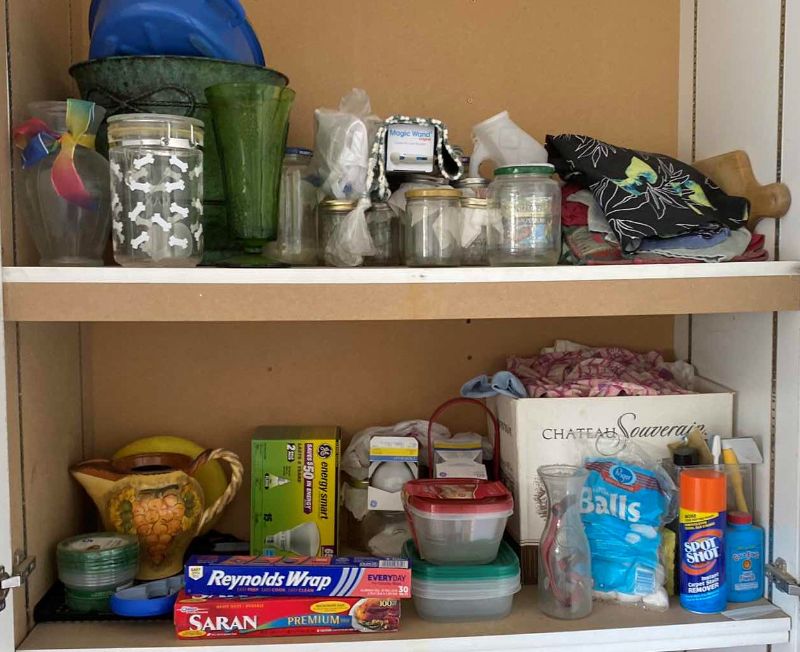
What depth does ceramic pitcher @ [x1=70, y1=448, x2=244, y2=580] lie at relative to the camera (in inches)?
49.4

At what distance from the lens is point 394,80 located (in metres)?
1.46

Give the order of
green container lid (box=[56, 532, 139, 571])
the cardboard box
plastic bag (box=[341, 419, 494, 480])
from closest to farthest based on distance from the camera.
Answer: green container lid (box=[56, 532, 139, 571]), the cardboard box, plastic bag (box=[341, 419, 494, 480])

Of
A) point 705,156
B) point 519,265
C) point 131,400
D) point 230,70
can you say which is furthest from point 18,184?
point 705,156

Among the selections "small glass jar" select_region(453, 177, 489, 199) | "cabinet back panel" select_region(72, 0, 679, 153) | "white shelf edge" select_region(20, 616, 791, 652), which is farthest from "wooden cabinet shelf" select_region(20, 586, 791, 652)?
"cabinet back panel" select_region(72, 0, 679, 153)

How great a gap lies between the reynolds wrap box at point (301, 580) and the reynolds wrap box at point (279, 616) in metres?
0.01

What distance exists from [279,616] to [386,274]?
0.48m

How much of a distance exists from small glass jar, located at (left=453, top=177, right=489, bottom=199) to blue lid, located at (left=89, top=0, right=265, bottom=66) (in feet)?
1.21

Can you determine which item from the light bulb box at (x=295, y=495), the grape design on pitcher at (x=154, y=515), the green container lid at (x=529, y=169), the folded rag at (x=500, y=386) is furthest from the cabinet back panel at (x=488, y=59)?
the grape design on pitcher at (x=154, y=515)

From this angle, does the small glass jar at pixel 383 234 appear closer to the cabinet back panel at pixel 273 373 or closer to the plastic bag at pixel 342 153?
the plastic bag at pixel 342 153

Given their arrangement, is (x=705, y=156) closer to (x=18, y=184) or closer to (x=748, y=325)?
(x=748, y=325)

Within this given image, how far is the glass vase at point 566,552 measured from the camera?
1.21 meters

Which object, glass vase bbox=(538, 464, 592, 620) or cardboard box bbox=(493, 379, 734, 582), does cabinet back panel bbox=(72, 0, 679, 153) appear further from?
glass vase bbox=(538, 464, 592, 620)

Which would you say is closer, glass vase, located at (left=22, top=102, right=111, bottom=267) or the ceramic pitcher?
glass vase, located at (left=22, top=102, right=111, bottom=267)

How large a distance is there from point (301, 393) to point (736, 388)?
717 mm
